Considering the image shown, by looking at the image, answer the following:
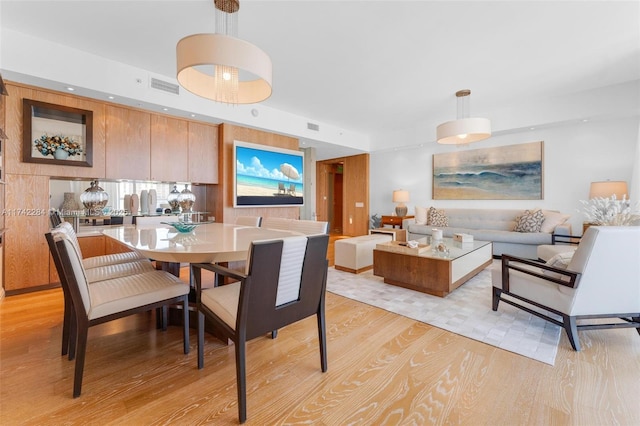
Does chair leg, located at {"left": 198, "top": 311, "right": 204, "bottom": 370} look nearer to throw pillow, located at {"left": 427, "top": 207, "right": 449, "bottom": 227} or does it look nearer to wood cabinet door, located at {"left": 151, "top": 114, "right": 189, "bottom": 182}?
wood cabinet door, located at {"left": 151, "top": 114, "right": 189, "bottom": 182}

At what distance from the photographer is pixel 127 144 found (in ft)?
11.6

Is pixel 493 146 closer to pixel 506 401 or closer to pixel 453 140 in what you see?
pixel 453 140

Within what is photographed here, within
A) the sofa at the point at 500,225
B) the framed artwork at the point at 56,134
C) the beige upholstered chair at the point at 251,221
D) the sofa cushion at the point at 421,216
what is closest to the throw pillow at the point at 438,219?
the sofa at the point at 500,225

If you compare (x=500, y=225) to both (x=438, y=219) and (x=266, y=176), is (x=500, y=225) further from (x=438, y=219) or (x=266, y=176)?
(x=266, y=176)

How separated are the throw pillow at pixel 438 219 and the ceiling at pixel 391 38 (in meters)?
2.33

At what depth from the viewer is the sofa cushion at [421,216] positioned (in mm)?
5719

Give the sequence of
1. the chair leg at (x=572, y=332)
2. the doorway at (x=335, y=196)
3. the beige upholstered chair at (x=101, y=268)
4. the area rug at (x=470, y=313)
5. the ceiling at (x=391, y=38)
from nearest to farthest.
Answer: the beige upholstered chair at (x=101, y=268), the chair leg at (x=572, y=332), the area rug at (x=470, y=313), the ceiling at (x=391, y=38), the doorway at (x=335, y=196)

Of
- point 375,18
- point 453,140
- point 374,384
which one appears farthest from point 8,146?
point 453,140

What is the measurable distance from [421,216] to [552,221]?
2.10 metres

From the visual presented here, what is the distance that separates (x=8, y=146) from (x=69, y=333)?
2.41 metres

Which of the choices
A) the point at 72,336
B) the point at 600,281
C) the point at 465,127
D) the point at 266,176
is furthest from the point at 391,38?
the point at 72,336

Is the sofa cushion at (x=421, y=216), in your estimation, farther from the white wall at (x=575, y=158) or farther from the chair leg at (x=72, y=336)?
the chair leg at (x=72, y=336)

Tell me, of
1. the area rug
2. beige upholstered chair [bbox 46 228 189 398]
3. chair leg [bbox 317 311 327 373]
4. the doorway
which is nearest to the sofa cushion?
the area rug

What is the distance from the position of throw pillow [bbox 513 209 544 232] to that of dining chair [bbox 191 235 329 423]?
4430 mm
